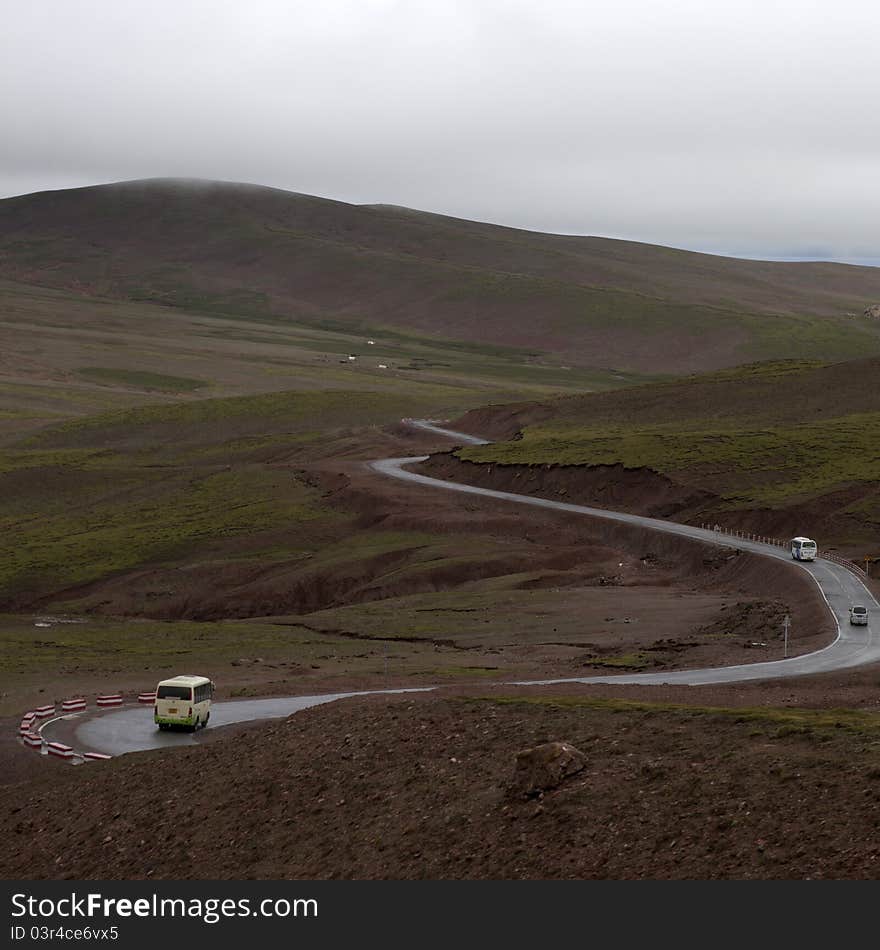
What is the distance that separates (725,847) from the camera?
19906 mm

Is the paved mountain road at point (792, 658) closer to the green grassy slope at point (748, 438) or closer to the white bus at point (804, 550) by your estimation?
the white bus at point (804, 550)

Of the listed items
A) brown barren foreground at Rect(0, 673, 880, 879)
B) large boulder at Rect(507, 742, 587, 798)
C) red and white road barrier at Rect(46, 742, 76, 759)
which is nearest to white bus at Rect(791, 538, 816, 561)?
brown barren foreground at Rect(0, 673, 880, 879)

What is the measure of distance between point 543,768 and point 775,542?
55.3 m

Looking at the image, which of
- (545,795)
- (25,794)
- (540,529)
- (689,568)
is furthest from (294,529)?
(545,795)

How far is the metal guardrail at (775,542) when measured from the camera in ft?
215

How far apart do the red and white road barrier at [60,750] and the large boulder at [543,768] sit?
15068mm

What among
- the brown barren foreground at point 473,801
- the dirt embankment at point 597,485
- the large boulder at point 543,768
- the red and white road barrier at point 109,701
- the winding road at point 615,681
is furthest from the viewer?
the dirt embankment at point 597,485

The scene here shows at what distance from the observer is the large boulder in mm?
23484

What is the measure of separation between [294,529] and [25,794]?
6300 cm

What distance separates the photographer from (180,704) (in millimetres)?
37062

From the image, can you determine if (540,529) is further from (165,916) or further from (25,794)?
(165,916)

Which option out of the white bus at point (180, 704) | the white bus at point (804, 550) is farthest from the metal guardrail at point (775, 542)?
the white bus at point (180, 704)

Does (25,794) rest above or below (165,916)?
below

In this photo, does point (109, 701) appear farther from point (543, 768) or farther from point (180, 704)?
point (543, 768)
